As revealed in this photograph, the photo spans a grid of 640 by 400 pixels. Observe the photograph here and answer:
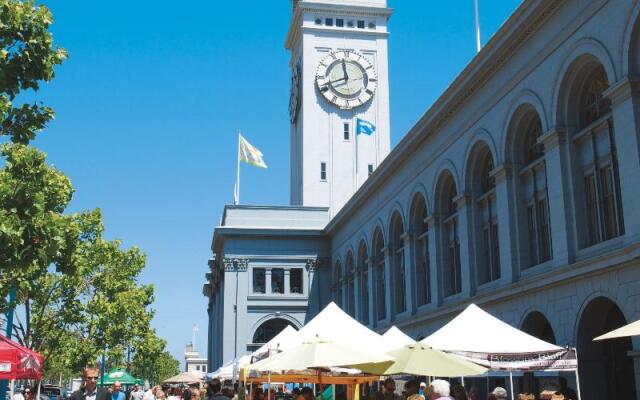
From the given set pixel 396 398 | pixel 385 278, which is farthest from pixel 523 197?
pixel 385 278

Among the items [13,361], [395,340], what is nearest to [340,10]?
[395,340]

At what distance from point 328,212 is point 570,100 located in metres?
36.4

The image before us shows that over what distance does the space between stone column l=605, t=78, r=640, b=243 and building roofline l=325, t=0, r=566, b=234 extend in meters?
4.22

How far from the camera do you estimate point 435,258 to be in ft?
111

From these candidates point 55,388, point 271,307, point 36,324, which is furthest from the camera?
point 55,388

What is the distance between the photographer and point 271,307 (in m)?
57.2

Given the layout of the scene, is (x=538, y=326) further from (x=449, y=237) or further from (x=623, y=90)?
(x=623, y=90)

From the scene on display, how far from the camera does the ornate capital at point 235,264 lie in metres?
57.2

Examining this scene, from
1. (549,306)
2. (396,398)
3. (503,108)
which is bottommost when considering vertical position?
(396,398)

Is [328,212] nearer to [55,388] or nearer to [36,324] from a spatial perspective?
[36,324]

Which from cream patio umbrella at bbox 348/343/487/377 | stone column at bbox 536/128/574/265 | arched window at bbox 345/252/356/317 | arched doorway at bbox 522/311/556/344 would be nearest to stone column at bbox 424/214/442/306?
arched doorway at bbox 522/311/556/344

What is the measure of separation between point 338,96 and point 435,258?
29897mm

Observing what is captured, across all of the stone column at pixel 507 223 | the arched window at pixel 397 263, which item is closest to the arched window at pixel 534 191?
the stone column at pixel 507 223

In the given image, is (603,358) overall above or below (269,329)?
below
